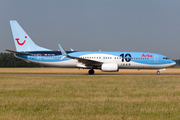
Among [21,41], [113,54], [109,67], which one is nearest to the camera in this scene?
[109,67]

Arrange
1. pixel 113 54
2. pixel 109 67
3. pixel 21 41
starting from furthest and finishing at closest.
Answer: pixel 21 41 < pixel 113 54 < pixel 109 67

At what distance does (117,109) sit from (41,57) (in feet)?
97.1

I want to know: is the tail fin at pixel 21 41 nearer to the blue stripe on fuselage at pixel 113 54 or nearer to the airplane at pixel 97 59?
the airplane at pixel 97 59

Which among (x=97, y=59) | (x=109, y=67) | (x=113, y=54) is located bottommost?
(x=109, y=67)

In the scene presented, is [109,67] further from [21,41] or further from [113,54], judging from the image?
[21,41]

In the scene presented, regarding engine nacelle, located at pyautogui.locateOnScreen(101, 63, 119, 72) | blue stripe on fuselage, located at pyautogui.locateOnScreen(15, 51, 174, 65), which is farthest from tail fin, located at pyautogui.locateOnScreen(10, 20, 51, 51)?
engine nacelle, located at pyautogui.locateOnScreen(101, 63, 119, 72)

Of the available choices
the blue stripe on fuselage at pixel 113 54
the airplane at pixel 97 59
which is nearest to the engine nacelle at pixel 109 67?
the airplane at pixel 97 59

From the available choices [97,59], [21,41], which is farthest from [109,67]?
[21,41]

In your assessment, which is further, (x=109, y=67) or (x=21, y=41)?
(x=21, y=41)

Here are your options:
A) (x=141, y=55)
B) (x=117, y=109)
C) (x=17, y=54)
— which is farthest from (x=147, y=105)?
(x=17, y=54)

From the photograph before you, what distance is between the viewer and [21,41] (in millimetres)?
38031

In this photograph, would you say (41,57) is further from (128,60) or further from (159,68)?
(159,68)

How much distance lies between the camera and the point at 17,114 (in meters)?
7.58

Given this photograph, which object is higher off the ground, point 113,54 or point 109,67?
point 113,54
